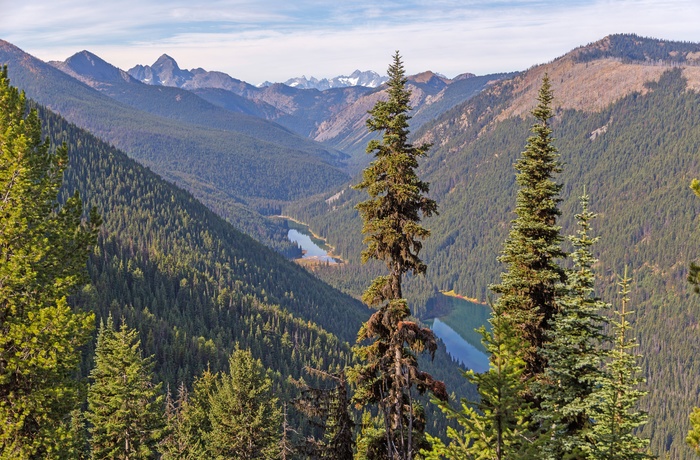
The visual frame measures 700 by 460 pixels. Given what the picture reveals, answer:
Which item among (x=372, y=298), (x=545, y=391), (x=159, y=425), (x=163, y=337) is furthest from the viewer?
(x=163, y=337)

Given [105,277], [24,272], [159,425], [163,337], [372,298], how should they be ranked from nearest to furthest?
[24,272] → [372,298] → [159,425] → [163,337] → [105,277]

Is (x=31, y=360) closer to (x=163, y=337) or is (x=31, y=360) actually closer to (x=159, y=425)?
(x=159, y=425)

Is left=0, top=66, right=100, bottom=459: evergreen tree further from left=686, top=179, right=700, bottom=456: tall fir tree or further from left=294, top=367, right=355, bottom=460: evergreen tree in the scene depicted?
left=686, top=179, right=700, bottom=456: tall fir tree

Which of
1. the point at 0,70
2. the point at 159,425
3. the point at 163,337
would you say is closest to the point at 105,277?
the point at 163,337

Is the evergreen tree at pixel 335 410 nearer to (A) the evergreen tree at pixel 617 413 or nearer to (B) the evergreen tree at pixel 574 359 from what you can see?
(B) the evergreen tree at pixel 574 359

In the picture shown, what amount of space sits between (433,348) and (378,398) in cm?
353

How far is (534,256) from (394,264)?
679cm

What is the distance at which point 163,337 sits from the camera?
146 metres

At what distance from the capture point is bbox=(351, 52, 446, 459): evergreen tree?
892 inches

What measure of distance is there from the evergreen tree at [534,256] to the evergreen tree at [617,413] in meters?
3.92

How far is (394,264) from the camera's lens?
957 inches

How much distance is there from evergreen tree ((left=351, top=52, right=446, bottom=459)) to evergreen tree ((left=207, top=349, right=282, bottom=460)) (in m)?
24.4

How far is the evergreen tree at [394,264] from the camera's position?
22656mm

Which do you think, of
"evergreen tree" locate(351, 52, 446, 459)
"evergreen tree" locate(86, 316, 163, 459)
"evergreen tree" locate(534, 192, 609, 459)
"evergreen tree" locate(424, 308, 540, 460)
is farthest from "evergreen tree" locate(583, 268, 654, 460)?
"evergreen tree" locate(86, 316, 163, 459)
